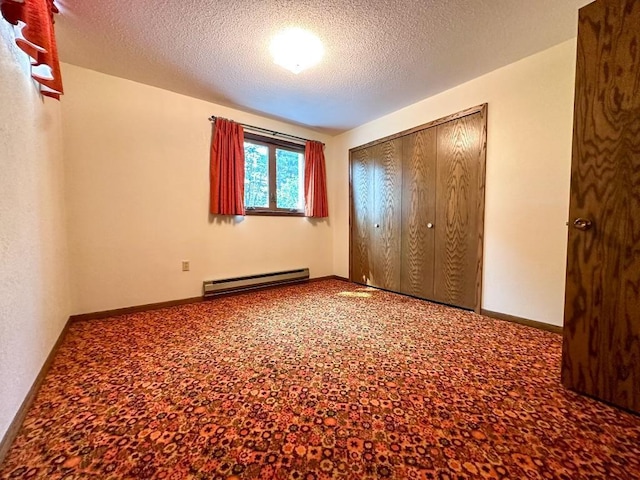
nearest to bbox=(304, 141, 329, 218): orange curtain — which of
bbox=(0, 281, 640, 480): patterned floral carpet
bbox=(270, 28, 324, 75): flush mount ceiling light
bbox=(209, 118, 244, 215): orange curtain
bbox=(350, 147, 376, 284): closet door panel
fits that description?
bbox=(350, 147, 376, 284): closet door panel

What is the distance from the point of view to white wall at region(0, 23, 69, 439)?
3.42ft

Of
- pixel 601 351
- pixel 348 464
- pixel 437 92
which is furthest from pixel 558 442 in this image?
pixel 437 92

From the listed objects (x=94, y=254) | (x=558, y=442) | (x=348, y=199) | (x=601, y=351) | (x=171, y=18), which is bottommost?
(x=558, y=442)

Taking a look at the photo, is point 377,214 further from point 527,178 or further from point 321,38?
point 321,38

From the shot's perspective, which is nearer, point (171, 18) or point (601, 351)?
point (601, 351)

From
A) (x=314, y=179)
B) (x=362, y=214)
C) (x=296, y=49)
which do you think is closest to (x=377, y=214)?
(x=362, y=214)

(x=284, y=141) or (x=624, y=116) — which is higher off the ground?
(x=284, y=141)

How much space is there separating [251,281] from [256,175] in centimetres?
143

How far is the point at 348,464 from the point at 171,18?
8.98 feet

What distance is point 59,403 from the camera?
1.21 m

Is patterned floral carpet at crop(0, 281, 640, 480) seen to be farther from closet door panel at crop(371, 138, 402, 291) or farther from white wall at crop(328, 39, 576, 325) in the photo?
closet door panel at crop(371, 138, 402, 291)

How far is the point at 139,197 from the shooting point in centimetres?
258

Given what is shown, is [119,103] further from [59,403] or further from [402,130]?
[402,130]

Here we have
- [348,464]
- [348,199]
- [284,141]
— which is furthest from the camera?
[348,199]
